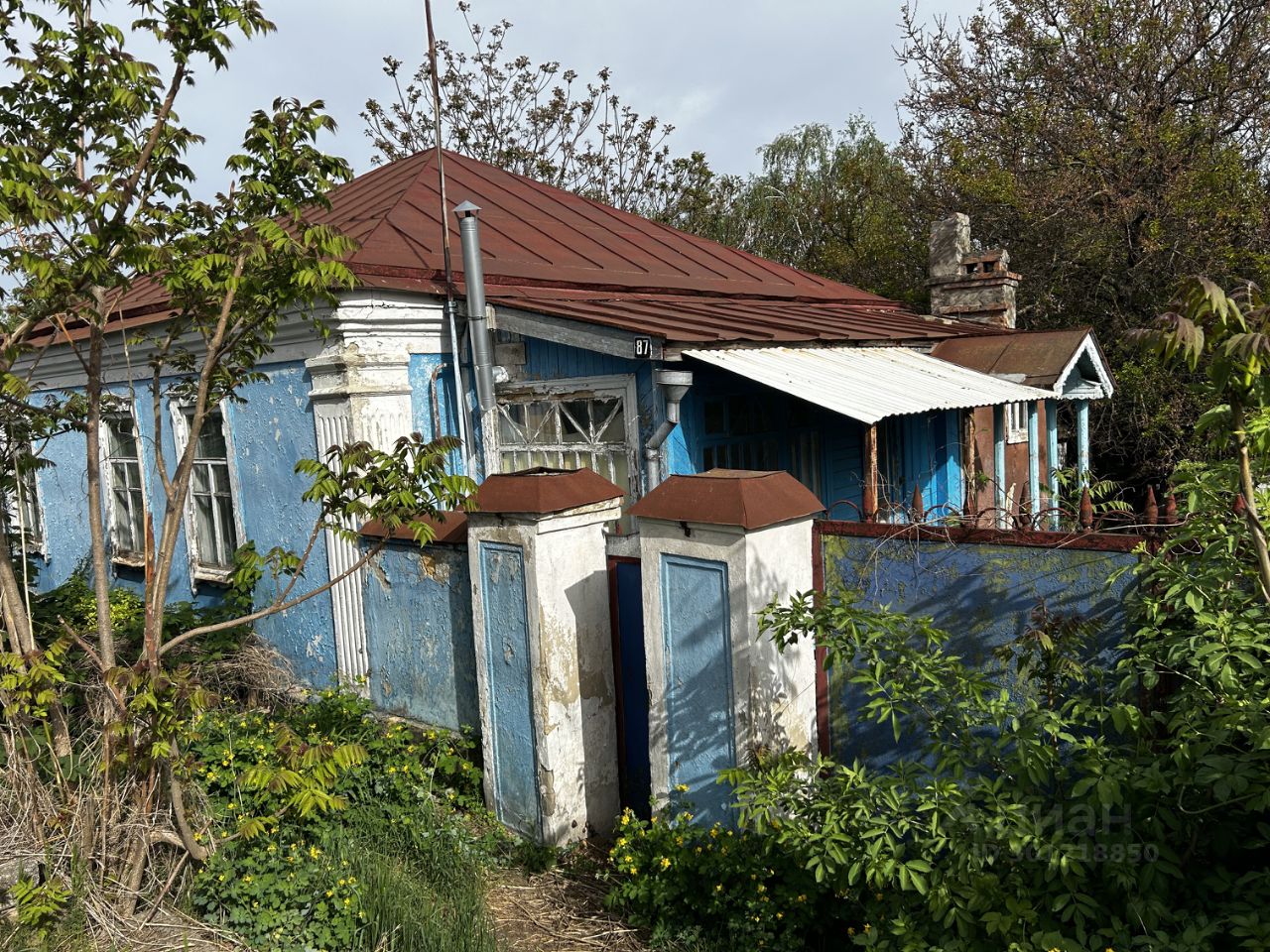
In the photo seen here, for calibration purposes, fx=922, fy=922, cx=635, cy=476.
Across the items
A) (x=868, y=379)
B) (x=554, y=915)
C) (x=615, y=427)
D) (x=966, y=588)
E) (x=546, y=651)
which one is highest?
(x=868, y=379)

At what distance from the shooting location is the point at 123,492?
8.56 meters

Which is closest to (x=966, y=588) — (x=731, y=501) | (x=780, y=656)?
(x=780, y=656)

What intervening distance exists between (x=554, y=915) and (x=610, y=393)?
299 cm

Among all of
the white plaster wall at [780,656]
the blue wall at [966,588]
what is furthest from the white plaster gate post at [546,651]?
the blue wall at [966,588]

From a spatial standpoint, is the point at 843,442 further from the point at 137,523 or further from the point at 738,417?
the point at 137,523

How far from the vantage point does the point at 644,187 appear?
821 inches

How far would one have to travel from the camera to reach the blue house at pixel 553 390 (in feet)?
17.7

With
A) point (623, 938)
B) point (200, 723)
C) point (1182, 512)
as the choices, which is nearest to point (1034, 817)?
point (1182, 512)

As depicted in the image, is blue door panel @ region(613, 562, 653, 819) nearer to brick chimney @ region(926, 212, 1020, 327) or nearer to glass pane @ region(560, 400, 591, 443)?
glass pane @ region(560, 400, 591, 443)

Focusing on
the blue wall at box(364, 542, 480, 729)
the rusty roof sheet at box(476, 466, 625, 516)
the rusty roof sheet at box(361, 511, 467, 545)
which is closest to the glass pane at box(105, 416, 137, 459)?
the blue wall at box(364, 542, 480, 729)

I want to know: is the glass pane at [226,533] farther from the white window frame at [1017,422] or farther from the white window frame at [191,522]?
→ the white window frame at [1017,422]

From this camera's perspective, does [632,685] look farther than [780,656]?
Yes

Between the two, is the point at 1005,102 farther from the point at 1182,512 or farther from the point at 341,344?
the point at 1182,512

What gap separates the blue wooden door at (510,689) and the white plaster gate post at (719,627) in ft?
2.14
